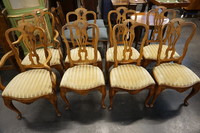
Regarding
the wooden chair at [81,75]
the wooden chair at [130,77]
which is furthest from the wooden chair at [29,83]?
the wooden chair at [130,77]

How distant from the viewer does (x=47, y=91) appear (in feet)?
4.50

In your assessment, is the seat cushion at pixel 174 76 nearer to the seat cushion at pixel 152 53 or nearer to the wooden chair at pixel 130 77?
the wooden chair at pixel 130 77

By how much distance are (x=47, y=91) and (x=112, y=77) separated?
70 centimetres

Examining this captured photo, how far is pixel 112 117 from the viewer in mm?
1640

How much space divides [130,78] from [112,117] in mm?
541

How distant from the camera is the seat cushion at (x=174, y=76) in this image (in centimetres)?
144

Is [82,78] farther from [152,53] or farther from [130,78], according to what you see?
[152,53]

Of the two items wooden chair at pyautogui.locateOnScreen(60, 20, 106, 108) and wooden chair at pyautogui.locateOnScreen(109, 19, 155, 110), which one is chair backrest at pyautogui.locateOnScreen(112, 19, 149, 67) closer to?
wooden chair at pyautogui.locateOnScreen(109, 19, 155, 110)

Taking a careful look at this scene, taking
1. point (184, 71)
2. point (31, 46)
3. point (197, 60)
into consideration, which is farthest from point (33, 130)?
point (197, 60)

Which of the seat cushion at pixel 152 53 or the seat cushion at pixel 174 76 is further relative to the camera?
the seat cushion at pixel 152 53

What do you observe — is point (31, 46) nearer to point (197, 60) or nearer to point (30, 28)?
point (30, 28)

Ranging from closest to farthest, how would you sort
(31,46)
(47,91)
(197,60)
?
(47,91), (31,46), (197,60)

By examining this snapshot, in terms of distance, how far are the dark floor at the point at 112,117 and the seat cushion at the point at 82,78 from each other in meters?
0.47

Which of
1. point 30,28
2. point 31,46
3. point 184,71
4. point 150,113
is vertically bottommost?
point 150,113
